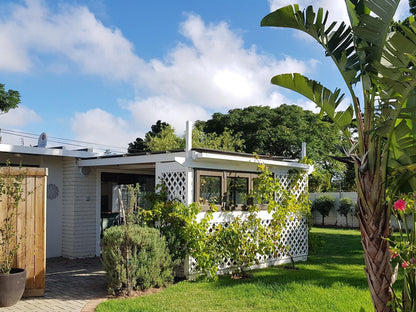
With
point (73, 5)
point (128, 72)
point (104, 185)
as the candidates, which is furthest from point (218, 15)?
point (104, 185)

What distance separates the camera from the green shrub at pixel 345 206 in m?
23.2

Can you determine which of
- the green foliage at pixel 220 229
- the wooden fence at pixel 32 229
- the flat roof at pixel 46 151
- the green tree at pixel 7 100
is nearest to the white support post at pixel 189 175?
the green foliage at pixel 220 229

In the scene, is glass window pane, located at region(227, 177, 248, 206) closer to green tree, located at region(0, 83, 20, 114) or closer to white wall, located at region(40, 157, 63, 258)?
white wall, located at region(40, 157, 63, 258)

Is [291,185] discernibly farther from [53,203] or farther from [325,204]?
[325,204]

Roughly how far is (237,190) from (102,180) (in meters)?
4.50

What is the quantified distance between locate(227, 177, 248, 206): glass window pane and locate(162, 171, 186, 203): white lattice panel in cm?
148

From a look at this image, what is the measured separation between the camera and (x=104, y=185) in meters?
12.4

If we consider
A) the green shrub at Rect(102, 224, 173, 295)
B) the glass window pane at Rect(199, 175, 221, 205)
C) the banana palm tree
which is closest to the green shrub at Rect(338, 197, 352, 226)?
the glass window pane at Rect(199, 175, 221, 205)

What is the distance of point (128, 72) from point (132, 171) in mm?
3855

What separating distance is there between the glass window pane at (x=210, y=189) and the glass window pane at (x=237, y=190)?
0.40 meters

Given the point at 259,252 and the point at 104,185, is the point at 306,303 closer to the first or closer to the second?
the point at 259,252

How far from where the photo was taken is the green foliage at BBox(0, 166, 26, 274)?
6.59 meters

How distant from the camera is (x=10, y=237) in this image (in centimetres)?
670

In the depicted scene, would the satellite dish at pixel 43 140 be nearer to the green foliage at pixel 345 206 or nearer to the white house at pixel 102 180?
the white house at pixel 102 180
